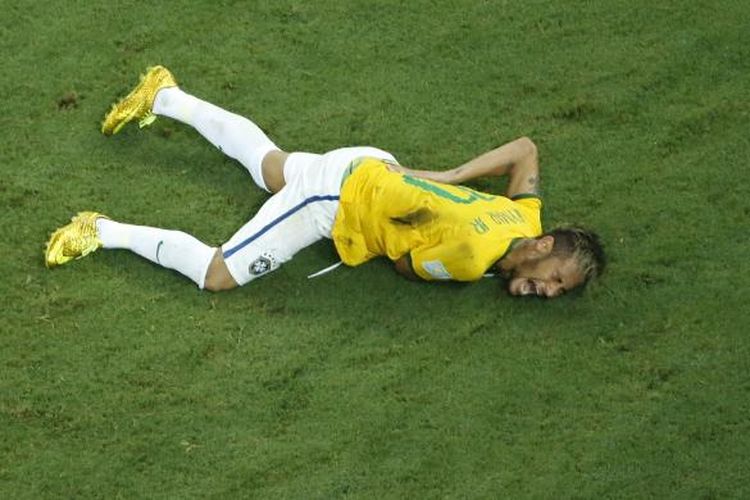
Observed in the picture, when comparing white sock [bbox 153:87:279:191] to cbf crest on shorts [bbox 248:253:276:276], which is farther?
white sock [bbox 153:87:279:191]

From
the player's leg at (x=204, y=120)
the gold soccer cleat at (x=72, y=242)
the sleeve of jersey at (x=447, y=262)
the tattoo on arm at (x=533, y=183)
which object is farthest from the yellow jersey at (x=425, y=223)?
the gold soccer cleat at (x=72, y=242)

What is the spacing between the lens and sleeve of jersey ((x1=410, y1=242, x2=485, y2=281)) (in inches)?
205

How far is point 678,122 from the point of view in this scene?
598 centimetres

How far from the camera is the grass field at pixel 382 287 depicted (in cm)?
490

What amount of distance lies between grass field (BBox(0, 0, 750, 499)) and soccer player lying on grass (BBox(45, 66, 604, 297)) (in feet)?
0.38

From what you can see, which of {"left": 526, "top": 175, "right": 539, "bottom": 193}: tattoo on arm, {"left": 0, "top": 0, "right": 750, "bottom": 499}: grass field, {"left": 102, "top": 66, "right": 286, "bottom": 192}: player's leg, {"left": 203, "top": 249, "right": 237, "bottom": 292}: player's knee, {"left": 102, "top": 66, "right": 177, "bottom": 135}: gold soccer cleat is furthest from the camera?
{"left": 102, "top": 66, "right": 177, "bottom": 135}: gold soccer cleat

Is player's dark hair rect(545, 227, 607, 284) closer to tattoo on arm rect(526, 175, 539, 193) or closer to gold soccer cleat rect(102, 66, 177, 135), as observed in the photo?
tattoo on arm rect(526, 175, 539, 193)

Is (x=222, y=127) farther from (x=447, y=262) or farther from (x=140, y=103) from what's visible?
(x=447, y=262)

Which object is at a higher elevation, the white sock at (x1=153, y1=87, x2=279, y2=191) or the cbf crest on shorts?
the white sock at (x1=153, y1=87, x2=279, y2=191)

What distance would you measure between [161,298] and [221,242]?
1.21ft

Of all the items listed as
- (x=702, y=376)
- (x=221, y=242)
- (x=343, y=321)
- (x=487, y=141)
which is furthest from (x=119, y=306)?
(x=702, y=376)

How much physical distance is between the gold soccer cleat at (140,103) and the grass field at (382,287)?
0.09m

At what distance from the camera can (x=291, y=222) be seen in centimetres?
546

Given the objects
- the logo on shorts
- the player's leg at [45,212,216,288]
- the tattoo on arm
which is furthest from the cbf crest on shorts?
the tattoo on arm
